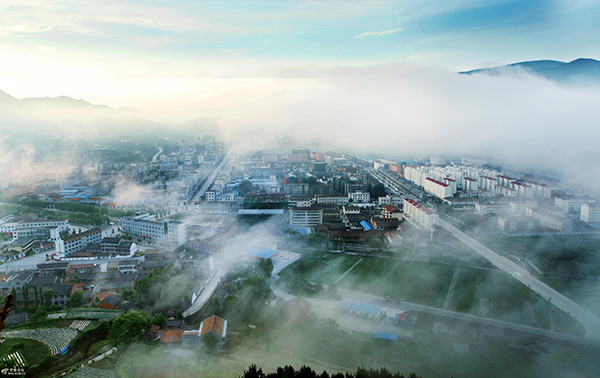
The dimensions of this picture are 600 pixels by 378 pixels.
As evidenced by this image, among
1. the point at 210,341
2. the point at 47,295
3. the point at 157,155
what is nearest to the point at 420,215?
the point at 210,341

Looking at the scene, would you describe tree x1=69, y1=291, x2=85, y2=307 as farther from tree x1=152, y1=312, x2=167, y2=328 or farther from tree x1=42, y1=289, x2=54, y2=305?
tree x1=152, y1=312, x2=167, y2=328

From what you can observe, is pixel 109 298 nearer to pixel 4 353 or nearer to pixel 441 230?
pixel 4 353

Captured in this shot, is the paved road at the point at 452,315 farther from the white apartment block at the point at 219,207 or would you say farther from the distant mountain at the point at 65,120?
the distant mountain at the point at 65,120

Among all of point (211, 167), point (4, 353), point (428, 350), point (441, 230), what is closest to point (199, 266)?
point (4, 353)

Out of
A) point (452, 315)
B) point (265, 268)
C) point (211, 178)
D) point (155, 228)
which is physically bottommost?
point (452, 315)

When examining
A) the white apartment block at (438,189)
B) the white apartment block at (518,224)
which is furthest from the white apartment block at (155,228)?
the white apartment block at (438,189)

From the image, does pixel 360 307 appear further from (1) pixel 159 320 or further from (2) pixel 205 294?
(1) pixel 159 320
